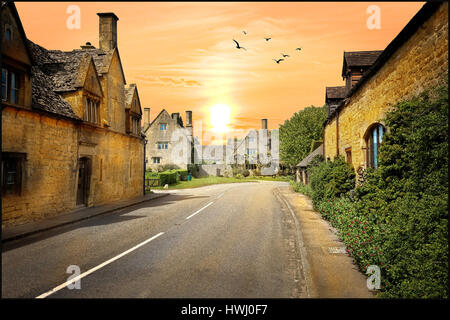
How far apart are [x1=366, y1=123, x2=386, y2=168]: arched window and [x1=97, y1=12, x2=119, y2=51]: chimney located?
58.1 feet

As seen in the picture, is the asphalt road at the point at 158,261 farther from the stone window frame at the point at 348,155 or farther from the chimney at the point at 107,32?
the chimney at the point at 107,32

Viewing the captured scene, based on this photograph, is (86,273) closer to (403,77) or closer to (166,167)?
(403,77)

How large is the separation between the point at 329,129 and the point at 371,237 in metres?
13.2

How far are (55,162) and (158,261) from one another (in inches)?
343

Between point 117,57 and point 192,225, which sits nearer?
point 192,225

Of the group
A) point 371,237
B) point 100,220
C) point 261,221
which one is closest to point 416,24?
point 371,237

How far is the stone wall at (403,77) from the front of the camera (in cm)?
513

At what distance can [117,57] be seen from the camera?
19.1 metres

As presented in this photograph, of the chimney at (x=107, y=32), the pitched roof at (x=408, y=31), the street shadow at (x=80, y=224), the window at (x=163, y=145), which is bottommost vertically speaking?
the street shadow at (x=80, y=224)

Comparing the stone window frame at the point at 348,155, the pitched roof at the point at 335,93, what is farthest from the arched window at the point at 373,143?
the pitched roof at the point at 335,93

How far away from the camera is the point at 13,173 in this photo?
10.0m

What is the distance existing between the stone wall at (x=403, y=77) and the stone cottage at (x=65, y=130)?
6793mm
